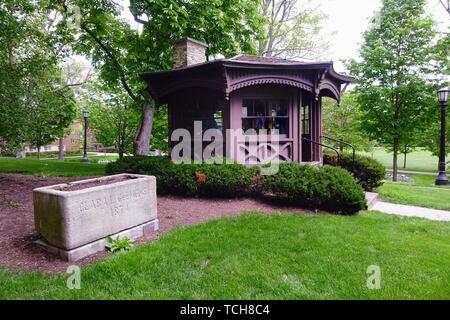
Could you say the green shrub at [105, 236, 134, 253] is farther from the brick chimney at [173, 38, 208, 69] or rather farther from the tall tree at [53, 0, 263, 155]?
the tall tree at [53, 0, 263, 155]

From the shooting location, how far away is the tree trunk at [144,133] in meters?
12.6

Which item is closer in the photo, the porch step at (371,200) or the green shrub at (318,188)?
the green shrub at (318,188)

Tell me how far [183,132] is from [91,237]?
6100 millimetres

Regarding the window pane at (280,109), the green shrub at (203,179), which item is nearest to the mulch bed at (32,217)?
the green shrub at (203,179)

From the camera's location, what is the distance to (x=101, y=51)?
503 inches

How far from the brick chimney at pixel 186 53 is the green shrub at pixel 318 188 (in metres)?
5.17

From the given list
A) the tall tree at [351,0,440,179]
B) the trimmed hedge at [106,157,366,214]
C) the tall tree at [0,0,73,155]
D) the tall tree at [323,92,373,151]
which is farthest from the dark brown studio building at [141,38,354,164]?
the tall tree at [323,92,373,151]

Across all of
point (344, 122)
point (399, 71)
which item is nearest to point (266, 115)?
point (399, 71)

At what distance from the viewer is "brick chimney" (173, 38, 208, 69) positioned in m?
9.81

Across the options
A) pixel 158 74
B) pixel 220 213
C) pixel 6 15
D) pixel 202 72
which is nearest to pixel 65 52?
pixel 6 15

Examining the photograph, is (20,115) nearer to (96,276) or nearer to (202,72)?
(202,72)

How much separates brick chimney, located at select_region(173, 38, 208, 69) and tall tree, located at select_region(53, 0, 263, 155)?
47cm

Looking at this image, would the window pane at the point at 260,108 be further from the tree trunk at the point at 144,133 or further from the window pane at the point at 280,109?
the tree trunk at the point at 144,133

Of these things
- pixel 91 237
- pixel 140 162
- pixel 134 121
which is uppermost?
pixel 134 121
